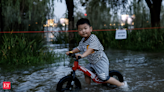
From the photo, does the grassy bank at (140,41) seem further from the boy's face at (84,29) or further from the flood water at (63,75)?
the boy's face at (84,29)

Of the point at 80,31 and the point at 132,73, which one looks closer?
the point at 80,31

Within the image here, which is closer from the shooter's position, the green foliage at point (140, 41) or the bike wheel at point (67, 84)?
the bike wheel at point (67, 84)

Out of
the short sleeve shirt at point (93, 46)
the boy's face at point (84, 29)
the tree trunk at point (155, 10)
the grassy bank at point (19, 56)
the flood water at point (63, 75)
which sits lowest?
the flood water at point (63, 75)

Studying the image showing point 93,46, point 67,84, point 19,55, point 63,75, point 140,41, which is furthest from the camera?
point 140,41

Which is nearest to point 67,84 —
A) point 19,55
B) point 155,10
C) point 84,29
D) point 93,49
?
point 93,49

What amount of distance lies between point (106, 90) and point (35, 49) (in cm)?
391

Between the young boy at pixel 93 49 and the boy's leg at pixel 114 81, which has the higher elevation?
the young boy at pixel 93 49

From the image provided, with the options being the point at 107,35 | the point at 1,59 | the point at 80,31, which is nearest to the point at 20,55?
the point at 1,59

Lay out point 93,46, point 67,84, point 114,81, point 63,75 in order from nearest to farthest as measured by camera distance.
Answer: point 93,46 < point 67,84 < point 114,81 < point 63,75

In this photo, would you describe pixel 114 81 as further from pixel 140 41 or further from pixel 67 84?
pixel 140 41

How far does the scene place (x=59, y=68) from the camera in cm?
578

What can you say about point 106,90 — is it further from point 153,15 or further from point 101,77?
point 153,15

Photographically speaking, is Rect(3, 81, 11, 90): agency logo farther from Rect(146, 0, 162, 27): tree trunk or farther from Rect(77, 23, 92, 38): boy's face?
Rect(146, 0, 162, 27): tree trunk

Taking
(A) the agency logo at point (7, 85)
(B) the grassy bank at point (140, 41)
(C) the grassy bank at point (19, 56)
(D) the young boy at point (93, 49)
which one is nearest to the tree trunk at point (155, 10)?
(B) the grassy bank at point (140, 41)
